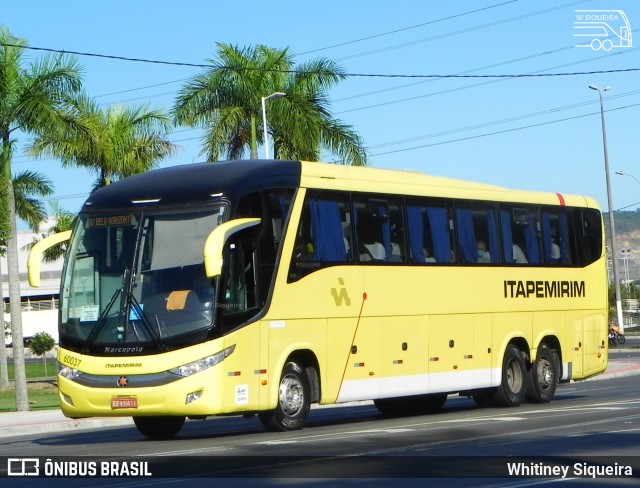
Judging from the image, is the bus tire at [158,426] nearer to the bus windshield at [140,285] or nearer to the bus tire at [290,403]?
the bus tire at [290,403]

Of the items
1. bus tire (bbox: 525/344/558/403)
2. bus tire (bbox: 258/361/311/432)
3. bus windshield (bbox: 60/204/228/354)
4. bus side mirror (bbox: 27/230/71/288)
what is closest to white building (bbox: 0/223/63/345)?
bus tire (bbox: 525/344/558/403)

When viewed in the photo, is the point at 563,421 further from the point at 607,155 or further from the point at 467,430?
the point at 607,155

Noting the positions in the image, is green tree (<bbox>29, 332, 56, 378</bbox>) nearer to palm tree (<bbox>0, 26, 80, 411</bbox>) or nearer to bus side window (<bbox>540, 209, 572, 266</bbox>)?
palm tree (<bbox>0, 26, 80, 411</bbox>)

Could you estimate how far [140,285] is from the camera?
60.0 ft

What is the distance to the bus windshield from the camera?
59.4ft

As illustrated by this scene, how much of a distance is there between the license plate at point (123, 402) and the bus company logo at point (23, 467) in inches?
75.3

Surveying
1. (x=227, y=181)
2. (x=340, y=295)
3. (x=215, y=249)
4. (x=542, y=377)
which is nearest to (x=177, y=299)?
(x=215, y=249)

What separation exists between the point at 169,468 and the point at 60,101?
20127 millimetres

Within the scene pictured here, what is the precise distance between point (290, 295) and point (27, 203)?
3696 centimetres

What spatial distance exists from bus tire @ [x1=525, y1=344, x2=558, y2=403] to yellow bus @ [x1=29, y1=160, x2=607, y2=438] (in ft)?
0.18

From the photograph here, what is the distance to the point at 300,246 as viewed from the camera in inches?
775

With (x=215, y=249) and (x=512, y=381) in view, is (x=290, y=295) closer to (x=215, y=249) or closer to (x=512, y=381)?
(x=215, y=249)

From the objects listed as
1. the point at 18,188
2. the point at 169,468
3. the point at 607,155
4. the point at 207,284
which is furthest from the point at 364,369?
the point at 607,155

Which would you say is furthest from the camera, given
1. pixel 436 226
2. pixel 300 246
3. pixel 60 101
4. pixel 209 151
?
pixel 209 151
